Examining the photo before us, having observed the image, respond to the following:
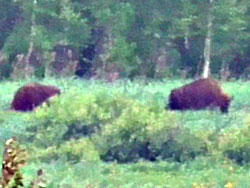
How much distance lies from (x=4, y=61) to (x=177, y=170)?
841 inches

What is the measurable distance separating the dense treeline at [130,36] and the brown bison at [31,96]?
13.3 metres

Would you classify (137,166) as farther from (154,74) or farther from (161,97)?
(154,74)

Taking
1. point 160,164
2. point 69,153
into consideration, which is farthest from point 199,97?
point 160,164

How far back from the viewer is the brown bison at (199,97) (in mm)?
17188

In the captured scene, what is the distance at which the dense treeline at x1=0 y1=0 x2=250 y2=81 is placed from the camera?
106ft

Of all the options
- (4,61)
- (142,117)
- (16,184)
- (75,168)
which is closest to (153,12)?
(4,61)

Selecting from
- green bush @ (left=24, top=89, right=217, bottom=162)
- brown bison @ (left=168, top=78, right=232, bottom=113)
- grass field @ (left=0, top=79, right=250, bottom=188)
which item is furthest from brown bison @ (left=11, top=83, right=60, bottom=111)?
green bush @ (left=24, top=89, right=217, bottom=162)

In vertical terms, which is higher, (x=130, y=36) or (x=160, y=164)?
(x=160, y=164)

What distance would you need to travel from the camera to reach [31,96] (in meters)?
17.5

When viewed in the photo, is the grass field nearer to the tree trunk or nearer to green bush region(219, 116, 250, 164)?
green bush region(219, 116, 250, 164)

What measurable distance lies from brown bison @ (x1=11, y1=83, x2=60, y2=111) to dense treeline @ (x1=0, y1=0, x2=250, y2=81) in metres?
13.3

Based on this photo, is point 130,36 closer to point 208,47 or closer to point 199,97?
point 208,47

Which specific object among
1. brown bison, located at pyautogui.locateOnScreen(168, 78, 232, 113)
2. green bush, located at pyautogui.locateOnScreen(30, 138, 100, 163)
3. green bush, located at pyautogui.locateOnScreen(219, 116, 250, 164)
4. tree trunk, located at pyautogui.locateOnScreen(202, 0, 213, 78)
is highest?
green bush, located at pyautogui.locateOnScreen(219, 116, 250, 164)

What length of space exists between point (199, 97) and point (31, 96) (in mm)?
2949
